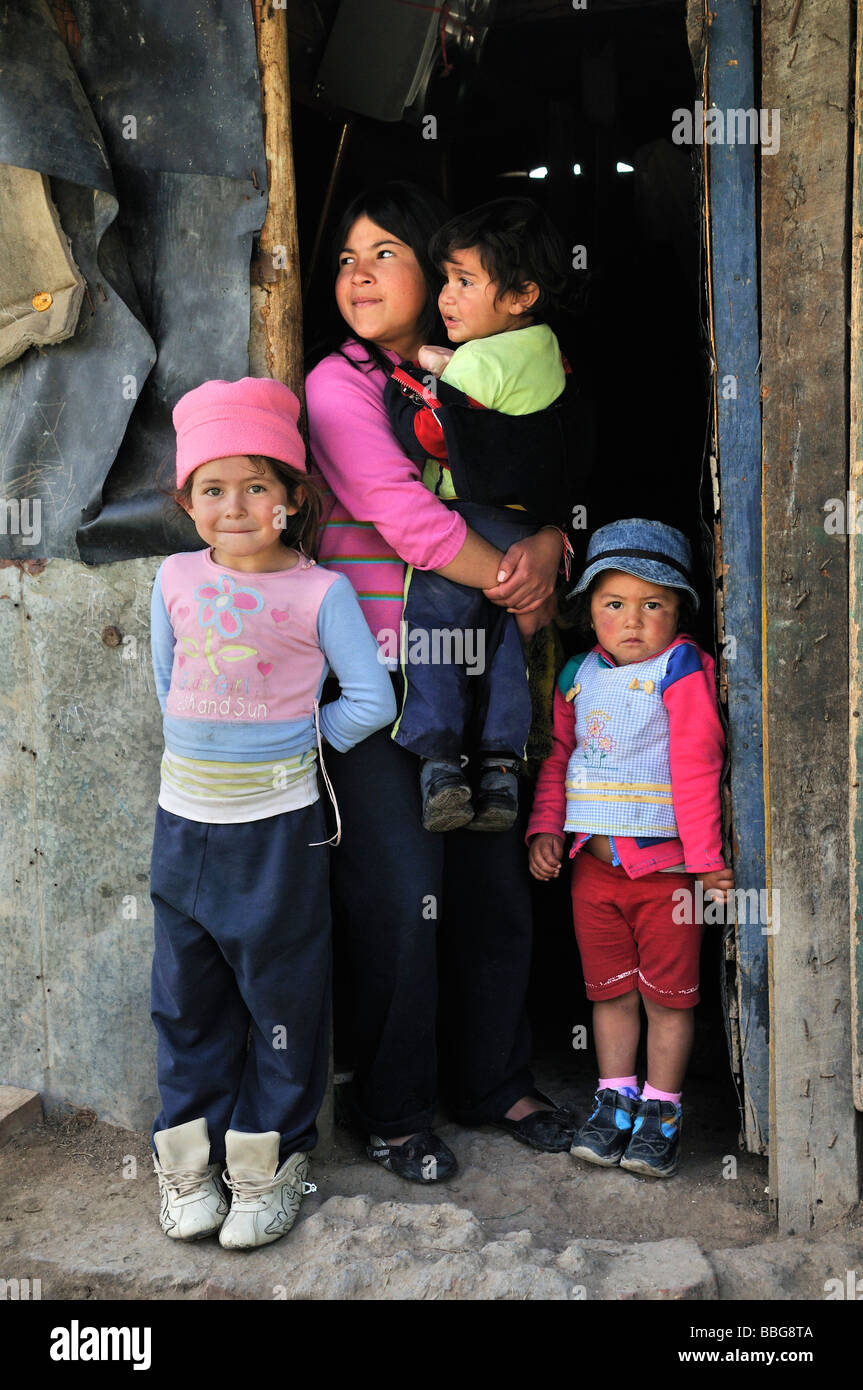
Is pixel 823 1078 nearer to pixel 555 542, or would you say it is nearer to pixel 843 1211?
pixel 843 1211

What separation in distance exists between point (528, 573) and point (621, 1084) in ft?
4.46

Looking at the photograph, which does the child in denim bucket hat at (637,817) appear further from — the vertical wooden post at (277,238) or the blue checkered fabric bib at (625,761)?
the vertical wooden post at (277,238)

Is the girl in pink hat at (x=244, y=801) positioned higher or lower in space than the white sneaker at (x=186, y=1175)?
higher

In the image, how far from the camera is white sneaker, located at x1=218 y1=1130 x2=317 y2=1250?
8.38 feet

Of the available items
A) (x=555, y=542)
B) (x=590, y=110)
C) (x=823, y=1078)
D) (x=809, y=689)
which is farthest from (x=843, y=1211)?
(x=590, y=110)

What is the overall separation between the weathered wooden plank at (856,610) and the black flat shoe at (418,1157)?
100 cm

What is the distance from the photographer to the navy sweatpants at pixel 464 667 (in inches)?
110

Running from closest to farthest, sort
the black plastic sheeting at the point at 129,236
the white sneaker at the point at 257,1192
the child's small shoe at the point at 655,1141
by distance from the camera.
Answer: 1. the white sneaker at the point at 257,1192
2. the black plastic sheeting at the point at 129,236
3. the child's small shoe at the point at 655,1141

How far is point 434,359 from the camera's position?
2859 mm

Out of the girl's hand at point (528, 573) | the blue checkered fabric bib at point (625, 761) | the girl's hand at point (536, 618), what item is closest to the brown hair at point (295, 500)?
the girl's hand at point (528, 573)

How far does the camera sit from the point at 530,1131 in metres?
3.11

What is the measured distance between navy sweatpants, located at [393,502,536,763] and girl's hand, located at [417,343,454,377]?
1.07ft

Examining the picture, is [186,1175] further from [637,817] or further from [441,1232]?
[637,817]

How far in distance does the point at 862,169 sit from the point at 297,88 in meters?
1.68
